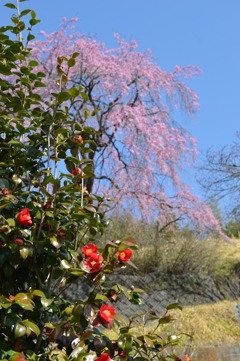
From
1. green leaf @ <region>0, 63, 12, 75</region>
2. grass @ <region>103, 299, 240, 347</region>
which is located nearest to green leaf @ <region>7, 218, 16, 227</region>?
green leaf @ <region>0, 63, 12, 75</region>

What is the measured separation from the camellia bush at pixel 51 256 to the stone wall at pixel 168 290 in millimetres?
4775

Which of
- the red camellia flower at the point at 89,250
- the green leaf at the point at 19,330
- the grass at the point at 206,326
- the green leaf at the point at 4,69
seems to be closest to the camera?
the green leaf at the point at 19,330

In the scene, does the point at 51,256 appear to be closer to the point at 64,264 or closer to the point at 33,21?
the point at 64,264

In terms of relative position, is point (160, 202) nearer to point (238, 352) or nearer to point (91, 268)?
point (238, 352)

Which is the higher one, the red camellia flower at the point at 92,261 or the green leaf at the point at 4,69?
the green leaf at the point at 4,69

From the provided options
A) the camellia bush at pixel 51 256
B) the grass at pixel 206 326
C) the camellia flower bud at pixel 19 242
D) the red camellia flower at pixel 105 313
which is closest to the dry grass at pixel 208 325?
the grass at pixel 206 326

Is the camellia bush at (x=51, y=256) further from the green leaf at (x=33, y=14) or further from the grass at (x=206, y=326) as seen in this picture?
the grass at (x=206, y=326)

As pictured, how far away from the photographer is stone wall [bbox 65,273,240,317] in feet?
23.2

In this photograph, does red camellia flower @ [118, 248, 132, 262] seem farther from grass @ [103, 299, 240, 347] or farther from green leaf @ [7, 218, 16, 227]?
grass @ [103, 299, 240, 347]

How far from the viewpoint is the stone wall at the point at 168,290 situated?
23.2ft

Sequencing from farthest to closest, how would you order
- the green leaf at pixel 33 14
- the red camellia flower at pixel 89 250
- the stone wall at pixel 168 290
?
the stone wall at pixel 168 290 → the green leaf at pixel 33 14 → the red camellia flower at pixel 89 250

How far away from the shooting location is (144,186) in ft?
32.7

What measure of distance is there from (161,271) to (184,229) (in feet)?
7.10

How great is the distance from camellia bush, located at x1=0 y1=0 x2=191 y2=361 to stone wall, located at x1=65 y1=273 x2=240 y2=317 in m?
4.78
